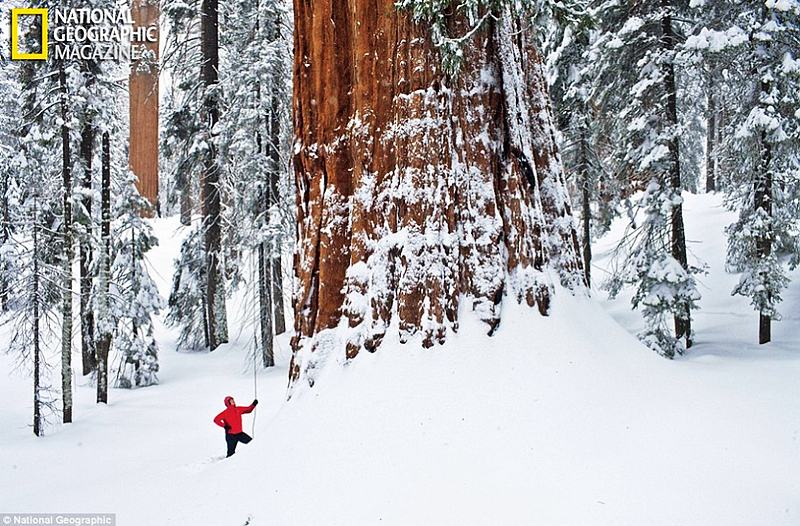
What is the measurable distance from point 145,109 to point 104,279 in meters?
5.55

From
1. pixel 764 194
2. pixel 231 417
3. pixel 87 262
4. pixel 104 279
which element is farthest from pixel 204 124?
pixel 764 194

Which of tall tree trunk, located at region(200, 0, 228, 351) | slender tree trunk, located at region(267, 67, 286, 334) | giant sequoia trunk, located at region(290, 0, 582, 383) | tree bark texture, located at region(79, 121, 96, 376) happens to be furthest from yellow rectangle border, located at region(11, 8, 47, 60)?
giant sequoia trunk, located at region(290, 0, 582, 383)

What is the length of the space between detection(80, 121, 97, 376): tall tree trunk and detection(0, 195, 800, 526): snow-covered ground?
1109 centimetres

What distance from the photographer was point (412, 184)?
15.6 feet

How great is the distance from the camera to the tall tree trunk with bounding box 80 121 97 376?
15.3 meters

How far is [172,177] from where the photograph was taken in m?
18.7

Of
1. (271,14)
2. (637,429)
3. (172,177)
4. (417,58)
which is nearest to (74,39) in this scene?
(271,14)

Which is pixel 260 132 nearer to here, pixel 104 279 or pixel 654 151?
pixel 104 279

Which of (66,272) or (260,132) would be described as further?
(260,132)

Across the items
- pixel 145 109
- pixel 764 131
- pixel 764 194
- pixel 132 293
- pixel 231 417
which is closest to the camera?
pixel 231 417

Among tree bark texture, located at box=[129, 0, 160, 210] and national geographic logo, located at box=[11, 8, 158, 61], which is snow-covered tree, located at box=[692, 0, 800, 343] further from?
tree bark texture, located at box=[129, 0, 160, 210]

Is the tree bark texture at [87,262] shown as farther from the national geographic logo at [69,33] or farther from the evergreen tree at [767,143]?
the evergreen tree at [767,143]

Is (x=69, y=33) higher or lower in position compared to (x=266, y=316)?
higher

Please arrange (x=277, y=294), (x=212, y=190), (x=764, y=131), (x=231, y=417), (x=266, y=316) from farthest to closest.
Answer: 1. (x=277, y=294)
2. (x=212, y=190)
3. (x=266, y=316)
4. (x=764, y=131)
5. (x=231, y=417)
